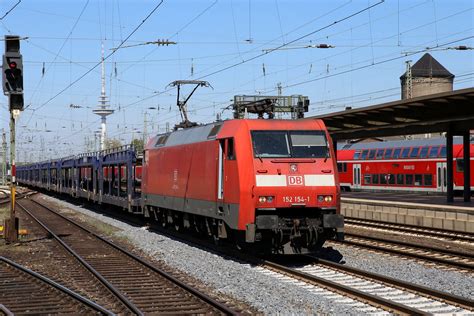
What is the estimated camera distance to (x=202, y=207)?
15.6m

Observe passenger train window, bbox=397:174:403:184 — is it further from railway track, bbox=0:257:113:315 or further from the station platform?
railway track, bbox=0:257:113:315

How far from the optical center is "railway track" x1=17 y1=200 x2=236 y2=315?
9172 millimetres

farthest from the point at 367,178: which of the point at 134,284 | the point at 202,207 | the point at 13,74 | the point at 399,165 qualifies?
the point at 134,284

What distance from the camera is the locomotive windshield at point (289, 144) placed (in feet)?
44.1

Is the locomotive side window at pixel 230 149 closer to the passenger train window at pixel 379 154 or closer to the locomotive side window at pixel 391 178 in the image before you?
the locomotive side window at pixel 391 178

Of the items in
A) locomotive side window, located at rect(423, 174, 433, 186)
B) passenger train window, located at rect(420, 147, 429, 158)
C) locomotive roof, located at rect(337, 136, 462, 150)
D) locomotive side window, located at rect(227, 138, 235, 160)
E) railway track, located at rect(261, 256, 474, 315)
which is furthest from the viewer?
passenger train window, located at rect(420, 147, 429, 158)

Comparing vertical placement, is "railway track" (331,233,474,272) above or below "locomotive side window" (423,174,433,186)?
below

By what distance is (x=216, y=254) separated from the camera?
49.4 ft

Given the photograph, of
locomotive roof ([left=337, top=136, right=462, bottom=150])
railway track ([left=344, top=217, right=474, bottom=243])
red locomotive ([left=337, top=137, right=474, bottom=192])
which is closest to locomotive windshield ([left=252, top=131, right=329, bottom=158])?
railway track ([left=344, top=217, right=474, bottom=243])

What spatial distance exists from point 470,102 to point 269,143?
1063 centimetres

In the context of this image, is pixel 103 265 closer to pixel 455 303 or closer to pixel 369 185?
pixel 455 303

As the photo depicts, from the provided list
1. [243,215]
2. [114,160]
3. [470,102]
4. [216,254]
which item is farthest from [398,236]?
[114,160]

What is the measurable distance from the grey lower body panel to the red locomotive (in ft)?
66.5

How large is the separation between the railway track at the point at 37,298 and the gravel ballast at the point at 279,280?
Result: 230cm
